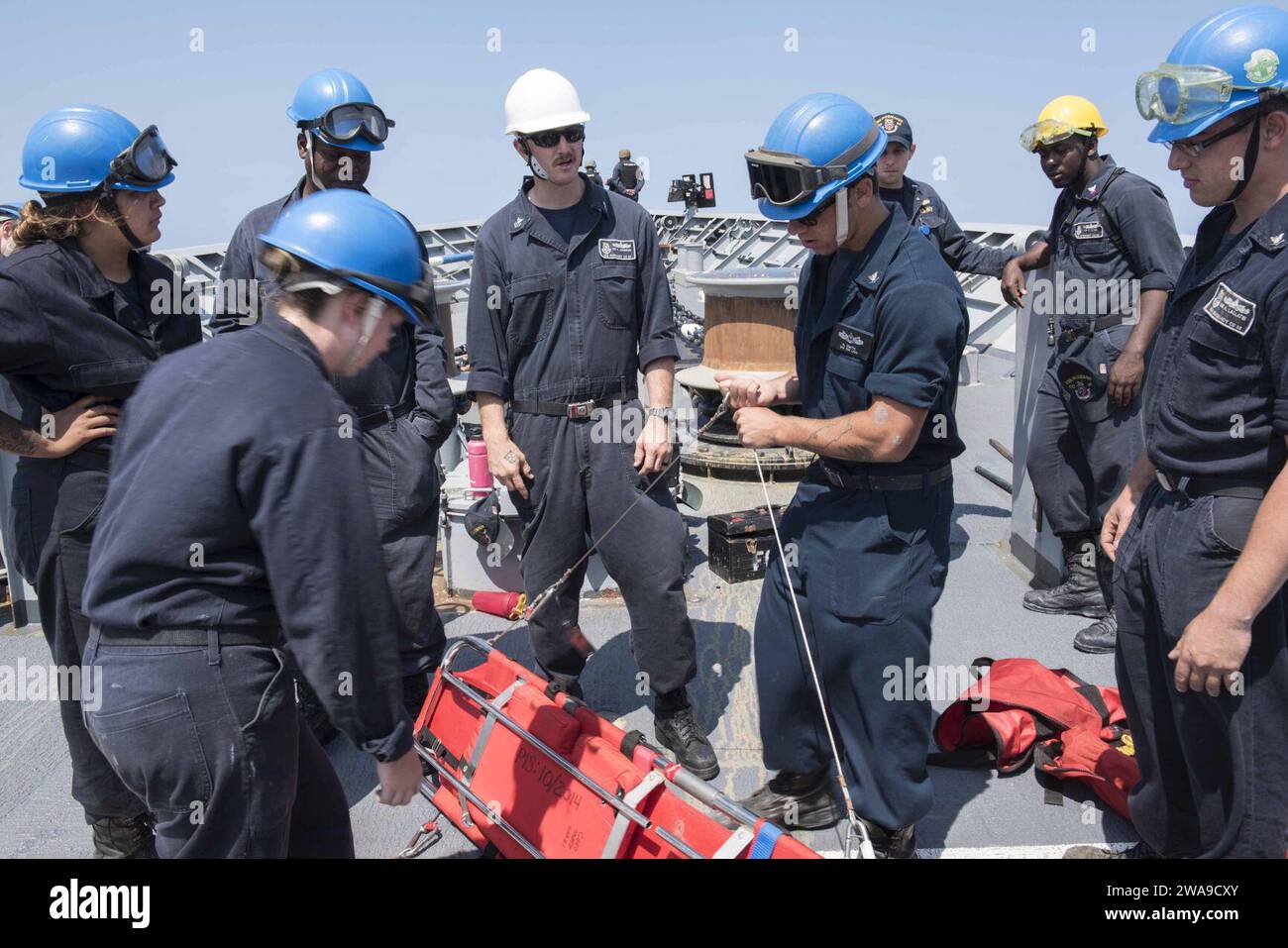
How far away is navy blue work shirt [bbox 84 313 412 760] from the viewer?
174 cm

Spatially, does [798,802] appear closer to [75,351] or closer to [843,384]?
[843,384]

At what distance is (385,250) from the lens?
188 centimetres

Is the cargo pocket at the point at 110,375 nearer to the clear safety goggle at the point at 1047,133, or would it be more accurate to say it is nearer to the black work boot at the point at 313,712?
the black work boot at the point at 313,712

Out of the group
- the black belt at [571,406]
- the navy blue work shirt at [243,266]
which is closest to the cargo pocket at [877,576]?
the black belt at [571,406]

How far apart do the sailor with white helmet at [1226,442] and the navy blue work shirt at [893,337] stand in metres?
0.55

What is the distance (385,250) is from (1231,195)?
6.66 ft

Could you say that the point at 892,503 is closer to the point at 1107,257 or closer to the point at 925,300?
the point at 925,300

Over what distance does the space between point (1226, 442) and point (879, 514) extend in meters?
0.88

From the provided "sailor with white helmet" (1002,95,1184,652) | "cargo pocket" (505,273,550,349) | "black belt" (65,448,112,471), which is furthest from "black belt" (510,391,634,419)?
"sailor with white helmet" (1002,95,1184,652)

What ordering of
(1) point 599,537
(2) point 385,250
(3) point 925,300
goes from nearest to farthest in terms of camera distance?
(2) point 385,250
(3) point 925,300
(1) point 599,537

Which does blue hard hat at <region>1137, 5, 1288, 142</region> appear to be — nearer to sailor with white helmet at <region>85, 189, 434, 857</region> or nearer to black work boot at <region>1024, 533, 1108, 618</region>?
sailor with white helmet at <region>85, 189, 434, 857</region>

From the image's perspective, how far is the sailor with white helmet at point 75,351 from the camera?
2697 millimetres
